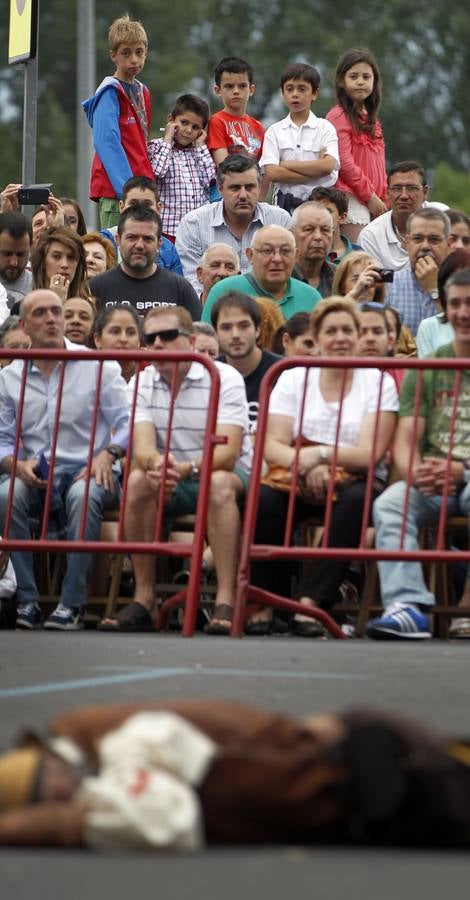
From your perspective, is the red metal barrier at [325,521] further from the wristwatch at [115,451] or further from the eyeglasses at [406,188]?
the eyeglasses at [406,188]

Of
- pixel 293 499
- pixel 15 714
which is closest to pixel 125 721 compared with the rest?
pixel 15 714

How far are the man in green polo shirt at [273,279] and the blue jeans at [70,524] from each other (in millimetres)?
2253

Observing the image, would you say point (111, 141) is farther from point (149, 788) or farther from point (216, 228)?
point (149, 788)

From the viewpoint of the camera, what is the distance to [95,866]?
12.8 feet

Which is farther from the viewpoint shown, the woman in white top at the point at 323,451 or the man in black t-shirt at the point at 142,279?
the man in black t-shirt at the point at 142,279

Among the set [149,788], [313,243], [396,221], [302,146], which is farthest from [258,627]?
[149,788]

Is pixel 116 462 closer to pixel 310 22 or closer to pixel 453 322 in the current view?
pixel 453 322

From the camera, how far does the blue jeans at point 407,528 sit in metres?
9.71

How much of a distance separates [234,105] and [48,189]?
213cm

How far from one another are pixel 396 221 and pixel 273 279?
197cm

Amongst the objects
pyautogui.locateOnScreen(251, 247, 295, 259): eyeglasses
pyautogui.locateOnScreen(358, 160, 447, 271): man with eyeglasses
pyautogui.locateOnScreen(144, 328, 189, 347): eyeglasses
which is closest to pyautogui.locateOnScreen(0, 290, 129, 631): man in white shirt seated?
pyautogui.locateOnScreen(144, 328, 189, 347): eyeglasses

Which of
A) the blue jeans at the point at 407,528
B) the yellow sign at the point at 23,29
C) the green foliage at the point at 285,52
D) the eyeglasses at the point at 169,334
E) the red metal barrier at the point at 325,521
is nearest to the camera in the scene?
the red metal barrier at the point at 325,521

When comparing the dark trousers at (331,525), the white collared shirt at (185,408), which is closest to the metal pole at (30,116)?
the white collared shirt at (185,408)

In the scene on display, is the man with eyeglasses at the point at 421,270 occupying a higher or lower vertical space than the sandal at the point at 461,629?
higher
